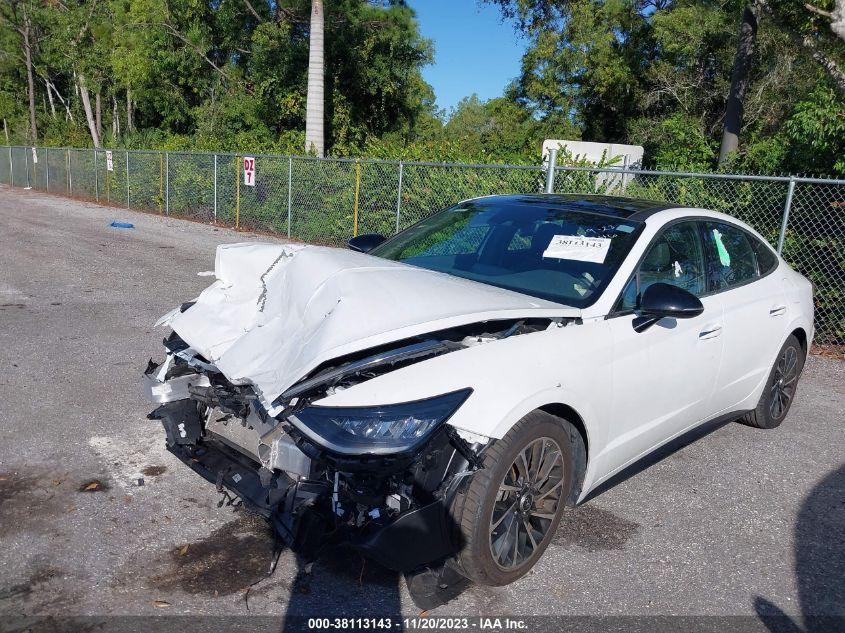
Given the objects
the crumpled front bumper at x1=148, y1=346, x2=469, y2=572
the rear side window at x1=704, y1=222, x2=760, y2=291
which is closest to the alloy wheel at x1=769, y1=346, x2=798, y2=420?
the rear side window at x1=704, y1=222, x2=760, y2=291

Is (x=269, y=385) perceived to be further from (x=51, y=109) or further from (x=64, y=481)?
(x=51, y=109)

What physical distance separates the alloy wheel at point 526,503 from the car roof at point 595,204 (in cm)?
168

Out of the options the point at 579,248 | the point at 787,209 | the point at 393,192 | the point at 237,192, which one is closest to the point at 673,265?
the point at 579,248

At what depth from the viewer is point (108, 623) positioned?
2836mm

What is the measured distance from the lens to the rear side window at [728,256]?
14.7 feet

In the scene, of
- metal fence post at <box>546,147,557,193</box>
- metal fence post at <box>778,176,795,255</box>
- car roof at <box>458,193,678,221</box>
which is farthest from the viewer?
metal fence post at <box>546,147,557,193</box>

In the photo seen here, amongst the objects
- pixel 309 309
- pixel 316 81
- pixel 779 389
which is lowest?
pixel 779 389

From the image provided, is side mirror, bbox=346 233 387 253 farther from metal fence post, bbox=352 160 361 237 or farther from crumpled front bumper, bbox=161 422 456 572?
metal fence post, bbox=352 160 361 237

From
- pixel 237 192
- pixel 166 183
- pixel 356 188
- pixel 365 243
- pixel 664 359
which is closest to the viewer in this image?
pixel 664 359

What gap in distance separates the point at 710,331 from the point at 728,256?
2.66ft

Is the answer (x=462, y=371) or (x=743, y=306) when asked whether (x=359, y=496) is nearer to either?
(x=462, y=371)

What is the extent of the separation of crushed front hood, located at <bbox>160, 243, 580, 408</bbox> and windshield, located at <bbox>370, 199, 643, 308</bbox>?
13.6 inches

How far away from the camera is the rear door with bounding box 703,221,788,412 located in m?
4.44

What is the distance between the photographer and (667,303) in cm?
354
